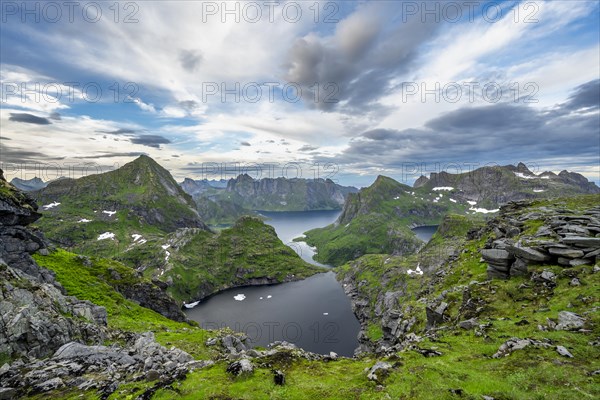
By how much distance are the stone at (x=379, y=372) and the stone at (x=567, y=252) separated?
114ft

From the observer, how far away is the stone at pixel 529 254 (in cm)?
4255

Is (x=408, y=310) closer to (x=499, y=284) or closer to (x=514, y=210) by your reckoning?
(x=499, y=284)

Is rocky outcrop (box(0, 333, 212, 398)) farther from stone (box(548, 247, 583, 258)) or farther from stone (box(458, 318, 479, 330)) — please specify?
stone (box(548, 247, 583, 258))

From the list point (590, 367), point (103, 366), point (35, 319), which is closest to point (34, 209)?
point (35, 319)

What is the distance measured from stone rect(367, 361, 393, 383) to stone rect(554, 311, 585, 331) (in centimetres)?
1867

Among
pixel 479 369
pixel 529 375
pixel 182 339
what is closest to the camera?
pixel 529 375

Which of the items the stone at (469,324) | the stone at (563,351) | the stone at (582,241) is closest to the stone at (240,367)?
the stone at (563,351)

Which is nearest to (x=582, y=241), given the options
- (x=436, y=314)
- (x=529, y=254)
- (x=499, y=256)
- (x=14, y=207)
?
(x=529, y=254)

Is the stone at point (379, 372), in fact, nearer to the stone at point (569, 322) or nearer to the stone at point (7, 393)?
the stone at point (569, 322)

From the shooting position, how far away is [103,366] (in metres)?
28.9

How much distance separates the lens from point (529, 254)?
4331cm

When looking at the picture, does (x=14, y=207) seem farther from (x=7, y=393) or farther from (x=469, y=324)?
(x=469, y=324)

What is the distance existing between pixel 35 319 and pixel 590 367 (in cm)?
5631

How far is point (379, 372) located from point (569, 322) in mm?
21220
